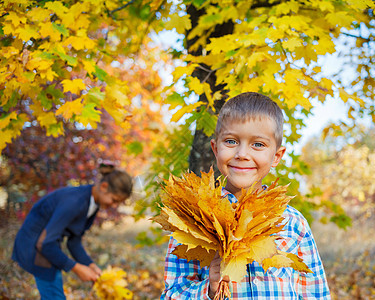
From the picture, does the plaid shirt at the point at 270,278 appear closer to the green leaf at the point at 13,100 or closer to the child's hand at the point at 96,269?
the green leaf at the point at 13,100

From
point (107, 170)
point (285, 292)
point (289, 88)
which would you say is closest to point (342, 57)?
point (289, 88)

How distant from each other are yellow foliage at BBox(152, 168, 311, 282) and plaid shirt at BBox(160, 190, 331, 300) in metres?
0.23

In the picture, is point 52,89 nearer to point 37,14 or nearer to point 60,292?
point 37,14

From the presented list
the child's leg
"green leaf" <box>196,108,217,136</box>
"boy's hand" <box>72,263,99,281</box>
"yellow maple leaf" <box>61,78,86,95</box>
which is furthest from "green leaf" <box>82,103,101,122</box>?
the child's leg

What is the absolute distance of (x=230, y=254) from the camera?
120 centimetres

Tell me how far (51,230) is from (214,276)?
216 cm

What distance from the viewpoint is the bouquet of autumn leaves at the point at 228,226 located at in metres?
1.18

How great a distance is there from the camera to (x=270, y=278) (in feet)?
4.96

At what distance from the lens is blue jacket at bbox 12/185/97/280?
2.98 meters

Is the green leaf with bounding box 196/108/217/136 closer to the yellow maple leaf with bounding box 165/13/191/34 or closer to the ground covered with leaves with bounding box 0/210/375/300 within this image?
the yellow maple leaf with bounding box 165/13/191/34

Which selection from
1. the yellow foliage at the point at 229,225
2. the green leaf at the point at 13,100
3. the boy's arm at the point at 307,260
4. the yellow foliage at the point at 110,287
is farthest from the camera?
the yellow foliage at the point at 110,287

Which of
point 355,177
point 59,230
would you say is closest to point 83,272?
point 59,230

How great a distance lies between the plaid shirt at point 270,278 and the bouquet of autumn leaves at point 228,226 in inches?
8.8

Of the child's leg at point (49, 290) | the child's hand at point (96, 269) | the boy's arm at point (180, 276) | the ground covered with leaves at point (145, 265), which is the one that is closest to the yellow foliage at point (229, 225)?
the boy's arm at point (180, 276)
